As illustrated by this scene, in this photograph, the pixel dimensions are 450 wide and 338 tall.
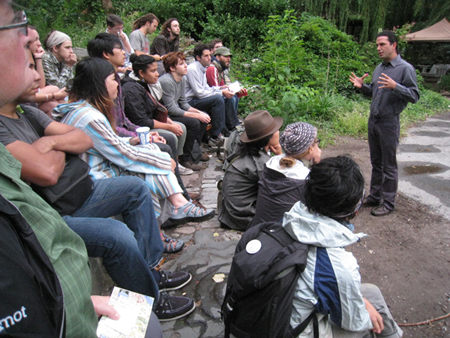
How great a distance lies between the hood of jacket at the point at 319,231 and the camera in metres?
1.60

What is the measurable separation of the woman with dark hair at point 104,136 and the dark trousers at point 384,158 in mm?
2606

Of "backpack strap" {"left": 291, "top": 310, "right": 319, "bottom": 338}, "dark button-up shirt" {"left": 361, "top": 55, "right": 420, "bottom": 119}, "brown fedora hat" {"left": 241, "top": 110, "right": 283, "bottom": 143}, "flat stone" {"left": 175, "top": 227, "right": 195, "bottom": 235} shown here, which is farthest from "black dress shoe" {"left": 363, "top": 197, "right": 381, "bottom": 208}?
"backpack strap" {"left": 291, "top": 310, "right": 319, "bottom": 338}

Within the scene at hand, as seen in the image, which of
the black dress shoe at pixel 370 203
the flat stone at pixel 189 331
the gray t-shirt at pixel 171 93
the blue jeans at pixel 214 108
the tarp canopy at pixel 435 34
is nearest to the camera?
the flat stone at pixel 189 331

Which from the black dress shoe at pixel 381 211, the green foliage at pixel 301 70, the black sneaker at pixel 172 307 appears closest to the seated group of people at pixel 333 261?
the black sneaker at pixel 172 307

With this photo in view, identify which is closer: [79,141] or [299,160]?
[79,141]

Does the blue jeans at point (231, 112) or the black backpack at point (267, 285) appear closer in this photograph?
the black backpack at point (267, 285)

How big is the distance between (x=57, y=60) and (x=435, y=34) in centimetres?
1614

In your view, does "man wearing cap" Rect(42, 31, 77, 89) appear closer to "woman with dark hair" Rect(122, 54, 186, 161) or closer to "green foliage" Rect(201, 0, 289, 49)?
"woman with dark hair" Rect(122, 54, 186, 161)

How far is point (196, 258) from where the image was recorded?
3.16 metres

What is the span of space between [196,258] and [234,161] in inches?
43.4

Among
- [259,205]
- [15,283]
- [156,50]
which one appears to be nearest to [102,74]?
[259,205]

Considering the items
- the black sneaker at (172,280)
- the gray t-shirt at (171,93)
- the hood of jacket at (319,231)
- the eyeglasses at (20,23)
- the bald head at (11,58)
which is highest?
the eyeglasses at (20,23)

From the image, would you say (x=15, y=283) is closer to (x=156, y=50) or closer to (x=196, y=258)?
(x=196, y=258)

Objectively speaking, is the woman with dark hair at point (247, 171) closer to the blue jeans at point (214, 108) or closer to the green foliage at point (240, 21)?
the blue jeans at point (214, 108)
